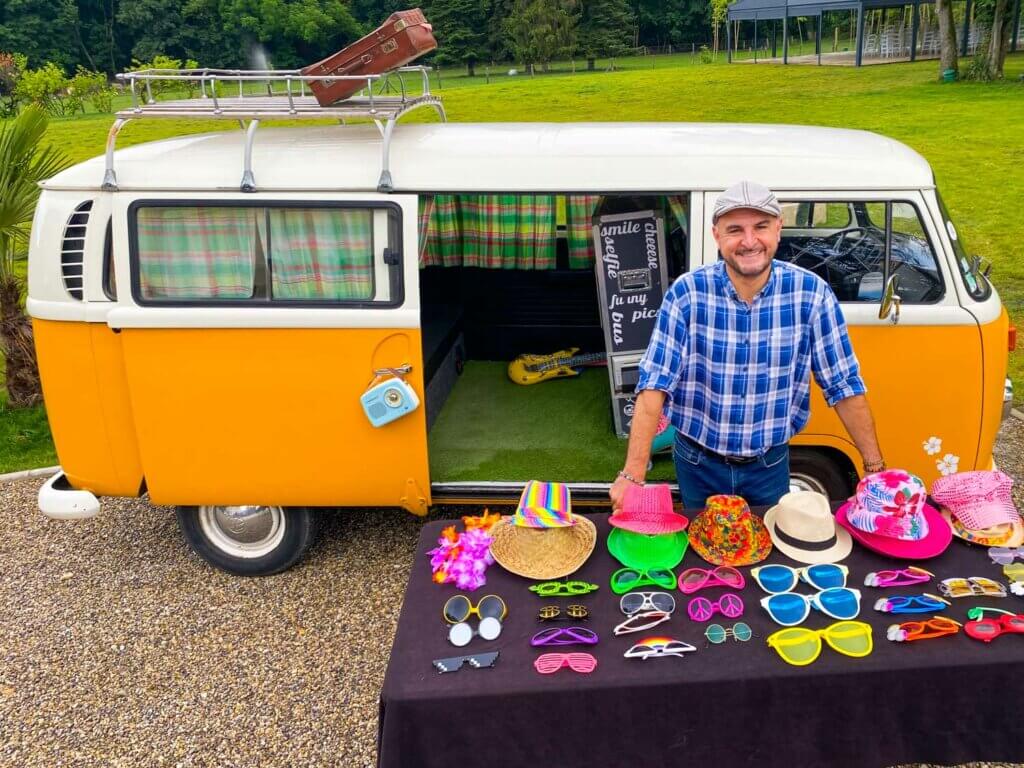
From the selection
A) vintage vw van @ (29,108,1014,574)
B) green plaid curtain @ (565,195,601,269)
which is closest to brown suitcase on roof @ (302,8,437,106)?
vintage vw van @ (29,108,1014,574)

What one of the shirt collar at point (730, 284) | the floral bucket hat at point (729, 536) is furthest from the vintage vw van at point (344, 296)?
the floral bucket hat at point (729, 536)

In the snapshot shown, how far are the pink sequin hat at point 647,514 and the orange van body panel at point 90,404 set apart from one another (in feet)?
9.88

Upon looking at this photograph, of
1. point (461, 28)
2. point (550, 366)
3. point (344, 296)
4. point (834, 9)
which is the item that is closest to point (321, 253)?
point (344, 296)

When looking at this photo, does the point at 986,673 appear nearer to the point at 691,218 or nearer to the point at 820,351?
the point at 820,351

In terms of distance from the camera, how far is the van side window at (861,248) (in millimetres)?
4410

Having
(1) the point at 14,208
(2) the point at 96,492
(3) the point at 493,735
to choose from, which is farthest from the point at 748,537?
(1) the point at 14,208

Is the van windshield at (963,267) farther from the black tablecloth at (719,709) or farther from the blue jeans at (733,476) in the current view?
the black tablecloth at (719,709)

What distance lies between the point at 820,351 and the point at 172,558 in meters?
4.25

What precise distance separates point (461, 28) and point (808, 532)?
69.7 meters

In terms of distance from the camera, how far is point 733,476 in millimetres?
3506

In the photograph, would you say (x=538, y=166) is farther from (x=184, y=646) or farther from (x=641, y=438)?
(x=184, y=646)

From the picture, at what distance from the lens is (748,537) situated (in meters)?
3.04

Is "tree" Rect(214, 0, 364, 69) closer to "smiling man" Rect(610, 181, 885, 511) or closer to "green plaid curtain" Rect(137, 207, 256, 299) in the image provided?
"green plaid curtain" Rect(137, 207, 256, 299)

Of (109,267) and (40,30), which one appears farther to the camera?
(40,30)
